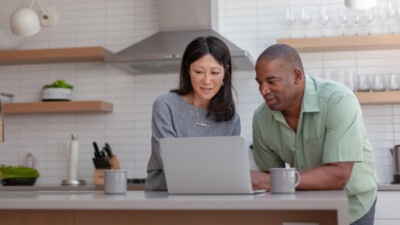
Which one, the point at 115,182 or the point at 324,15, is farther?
the point at 324,15

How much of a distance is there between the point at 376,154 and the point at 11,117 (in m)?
2.98

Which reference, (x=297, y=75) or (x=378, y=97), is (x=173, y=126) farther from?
(x=378, y=97)

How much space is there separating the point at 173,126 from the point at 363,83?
215 centimetres

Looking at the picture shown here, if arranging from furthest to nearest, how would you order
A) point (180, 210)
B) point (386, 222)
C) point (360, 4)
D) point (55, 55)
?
point (55, 55), point (386, 222), point (360, 4), point (180, 210)

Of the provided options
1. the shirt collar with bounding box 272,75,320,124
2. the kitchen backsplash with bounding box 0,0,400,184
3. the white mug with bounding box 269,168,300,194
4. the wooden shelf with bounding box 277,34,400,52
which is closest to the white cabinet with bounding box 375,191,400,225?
the kitchen backsplash with bounding box 0,0,400,184

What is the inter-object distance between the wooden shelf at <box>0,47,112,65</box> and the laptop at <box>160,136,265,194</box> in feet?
8.86

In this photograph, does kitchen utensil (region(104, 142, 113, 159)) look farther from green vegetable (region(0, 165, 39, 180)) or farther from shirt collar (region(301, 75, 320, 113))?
shirt collar (region(301, 75, 320, 113))

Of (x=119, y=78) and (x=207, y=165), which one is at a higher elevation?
(x=119, y=78)

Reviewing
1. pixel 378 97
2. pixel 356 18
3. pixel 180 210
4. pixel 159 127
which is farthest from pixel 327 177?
pixel 356 18

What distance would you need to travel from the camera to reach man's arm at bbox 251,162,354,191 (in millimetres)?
1963

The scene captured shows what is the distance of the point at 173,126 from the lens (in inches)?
92.7

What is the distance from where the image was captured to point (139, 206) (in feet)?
5.17

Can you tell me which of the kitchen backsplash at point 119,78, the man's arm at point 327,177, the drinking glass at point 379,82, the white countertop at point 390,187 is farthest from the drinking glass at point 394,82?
the man's arm at point 327,177

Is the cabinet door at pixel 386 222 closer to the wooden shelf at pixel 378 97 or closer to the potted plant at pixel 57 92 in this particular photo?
the wooden shelf at pixel 378 97
